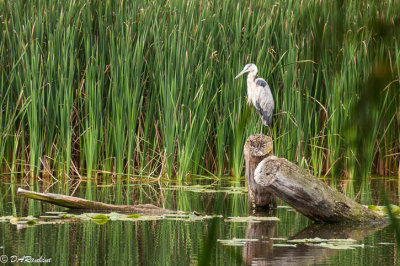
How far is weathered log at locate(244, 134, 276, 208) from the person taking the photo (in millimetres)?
5684

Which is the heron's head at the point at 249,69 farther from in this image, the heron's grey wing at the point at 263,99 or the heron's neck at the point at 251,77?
the heron's grey wing at the point at 263,99

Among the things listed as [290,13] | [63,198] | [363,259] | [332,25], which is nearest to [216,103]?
[290,13]

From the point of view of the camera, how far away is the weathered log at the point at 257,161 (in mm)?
5684

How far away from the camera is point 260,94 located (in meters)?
6.86

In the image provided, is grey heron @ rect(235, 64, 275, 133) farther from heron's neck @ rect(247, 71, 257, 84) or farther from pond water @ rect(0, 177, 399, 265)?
pond water @ rect(0, 177, 399, 265)

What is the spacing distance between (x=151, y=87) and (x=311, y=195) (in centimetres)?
345

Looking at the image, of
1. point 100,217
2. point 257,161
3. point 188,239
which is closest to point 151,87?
point 257,161

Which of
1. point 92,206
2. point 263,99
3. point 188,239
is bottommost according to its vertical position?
point 188,239

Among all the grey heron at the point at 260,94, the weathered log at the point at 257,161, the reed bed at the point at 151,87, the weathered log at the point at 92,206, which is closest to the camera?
the weathered log at the point at 92,206

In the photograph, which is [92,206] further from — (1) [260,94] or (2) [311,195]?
(1) [260,94]

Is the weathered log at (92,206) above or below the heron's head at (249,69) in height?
below

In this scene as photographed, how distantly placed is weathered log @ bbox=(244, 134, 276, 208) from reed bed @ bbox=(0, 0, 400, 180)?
1680mm

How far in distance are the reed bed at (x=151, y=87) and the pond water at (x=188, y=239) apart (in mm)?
1380

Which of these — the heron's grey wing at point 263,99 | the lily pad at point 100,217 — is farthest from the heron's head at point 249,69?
the lily pad at point 100,217
